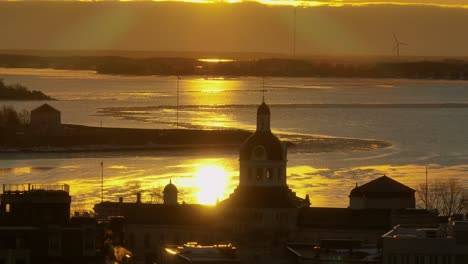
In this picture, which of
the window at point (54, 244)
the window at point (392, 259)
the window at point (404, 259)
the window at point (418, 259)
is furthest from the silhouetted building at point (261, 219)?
the window at point (54, 244)

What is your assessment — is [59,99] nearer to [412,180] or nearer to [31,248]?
[412,180]

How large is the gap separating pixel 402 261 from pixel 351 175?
3877cm

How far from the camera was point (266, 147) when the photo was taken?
175 ft

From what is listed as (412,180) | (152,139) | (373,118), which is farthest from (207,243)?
(373,118)

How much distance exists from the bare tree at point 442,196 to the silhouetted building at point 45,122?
3792 centimetres

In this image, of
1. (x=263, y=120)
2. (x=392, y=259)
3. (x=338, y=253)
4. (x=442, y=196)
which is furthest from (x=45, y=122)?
(x=392, y=259)

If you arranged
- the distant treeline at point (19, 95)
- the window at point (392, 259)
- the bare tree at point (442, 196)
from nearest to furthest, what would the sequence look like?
the window at point (392, 259) < the bare tree at point (442, 196) < the distant treeline at point (19, 95)

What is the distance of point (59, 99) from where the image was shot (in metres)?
173

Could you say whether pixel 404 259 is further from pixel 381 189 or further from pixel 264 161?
pixel 381 189

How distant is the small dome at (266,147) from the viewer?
53281 millimetres

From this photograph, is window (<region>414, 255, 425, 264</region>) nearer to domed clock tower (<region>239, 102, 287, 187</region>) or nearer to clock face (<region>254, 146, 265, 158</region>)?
domed clock tower (<region>239, 102, 287, 187</region>)

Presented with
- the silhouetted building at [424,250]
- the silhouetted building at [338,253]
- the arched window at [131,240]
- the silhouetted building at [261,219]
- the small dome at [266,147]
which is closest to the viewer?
the silhouetted building at [424,250]

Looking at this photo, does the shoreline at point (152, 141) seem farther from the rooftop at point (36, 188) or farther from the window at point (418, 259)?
the window at point (418, 259)

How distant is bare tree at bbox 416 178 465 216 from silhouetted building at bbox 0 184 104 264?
22031 millimetres
